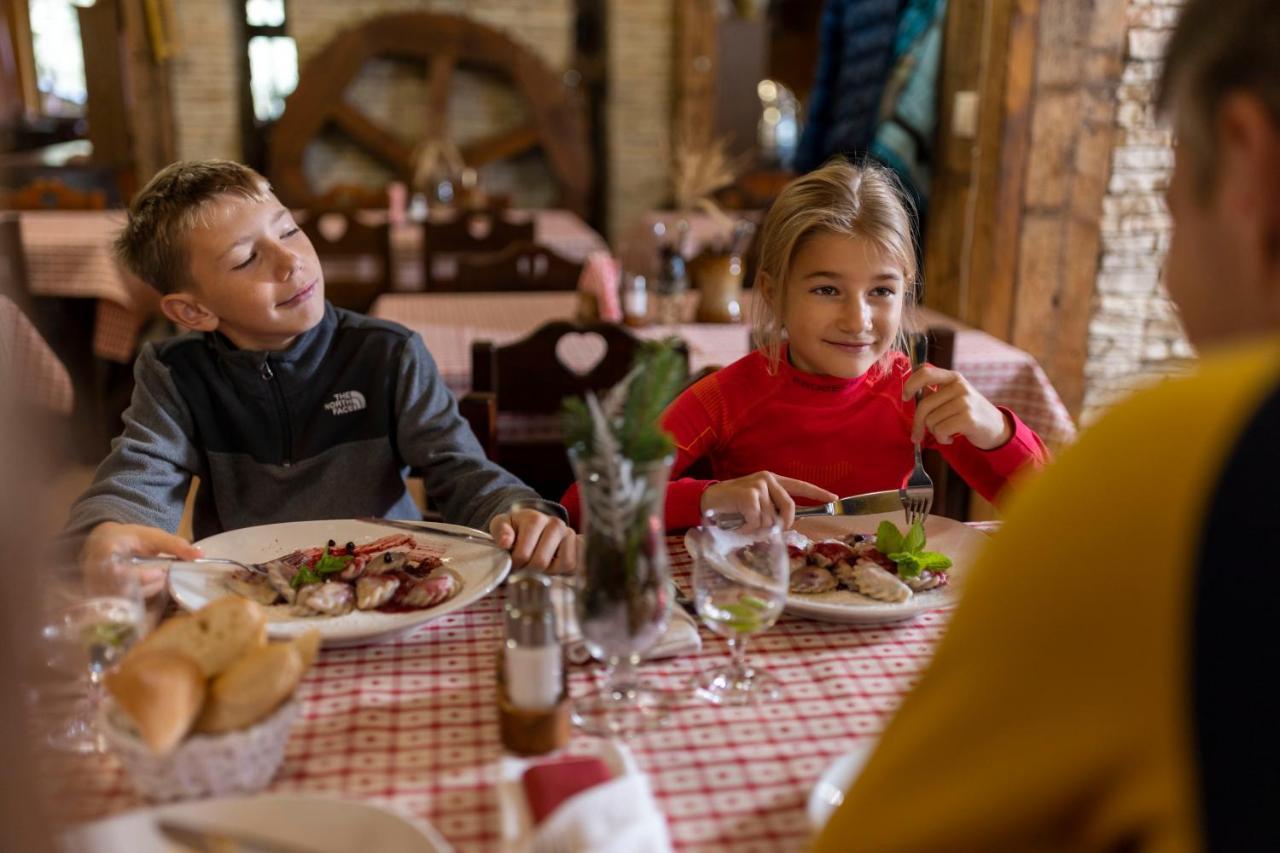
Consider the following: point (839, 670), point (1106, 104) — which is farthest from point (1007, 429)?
point (1106, 104)

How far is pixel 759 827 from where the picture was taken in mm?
798

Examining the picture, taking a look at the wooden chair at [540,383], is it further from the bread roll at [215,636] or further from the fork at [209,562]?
the bread roll at [215,636]

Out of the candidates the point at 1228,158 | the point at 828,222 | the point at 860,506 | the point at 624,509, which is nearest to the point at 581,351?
the point at 828,222

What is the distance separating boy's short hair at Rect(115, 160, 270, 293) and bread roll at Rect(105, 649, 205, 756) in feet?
2.80

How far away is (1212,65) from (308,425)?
1333 millimetres

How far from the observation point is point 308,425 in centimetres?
163

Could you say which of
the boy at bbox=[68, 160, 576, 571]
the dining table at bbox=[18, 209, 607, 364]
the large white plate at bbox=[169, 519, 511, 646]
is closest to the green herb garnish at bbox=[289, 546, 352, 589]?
the large white plate at bbox=[169, 519, 511, 646]

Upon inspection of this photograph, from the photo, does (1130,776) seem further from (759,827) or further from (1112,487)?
(759,827)

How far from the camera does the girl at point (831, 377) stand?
157 centimetres

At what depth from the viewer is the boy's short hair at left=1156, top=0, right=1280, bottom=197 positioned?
590 mm

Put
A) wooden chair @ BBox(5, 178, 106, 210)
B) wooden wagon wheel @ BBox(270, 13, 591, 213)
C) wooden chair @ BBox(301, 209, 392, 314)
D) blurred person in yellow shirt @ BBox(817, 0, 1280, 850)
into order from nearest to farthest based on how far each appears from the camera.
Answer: blurred person in yellow shirt @ BBox(817, 0, 1280, 850)
wooden chair @ BBox(301, 209, 392, 314)
wooden chair @ BBox(5, 178, 106, 210)
wooden wagon wheel @ BBox(270, 13, 591, 213)

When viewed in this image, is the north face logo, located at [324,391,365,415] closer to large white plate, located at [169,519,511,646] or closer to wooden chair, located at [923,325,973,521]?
large white plate, located at [169,519,511,646]

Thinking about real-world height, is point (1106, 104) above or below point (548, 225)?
Answer: above

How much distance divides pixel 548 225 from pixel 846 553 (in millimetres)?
4086
